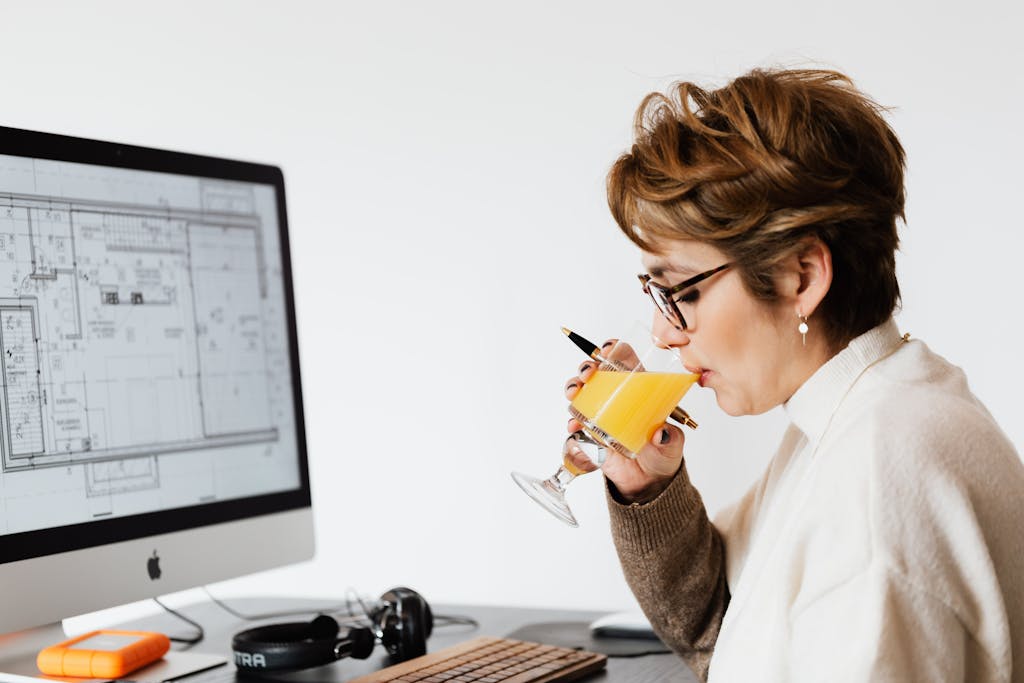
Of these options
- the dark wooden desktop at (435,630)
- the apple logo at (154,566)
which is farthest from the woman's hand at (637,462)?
the apple logo at (154,566)

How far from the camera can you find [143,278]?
4.75 feet

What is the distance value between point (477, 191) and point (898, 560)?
1299mm

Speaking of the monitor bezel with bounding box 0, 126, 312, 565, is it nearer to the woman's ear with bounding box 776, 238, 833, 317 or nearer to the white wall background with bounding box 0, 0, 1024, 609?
the white wall background with bounding box 0, 0, 1024, 609

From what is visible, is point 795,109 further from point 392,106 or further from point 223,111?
point 223,111

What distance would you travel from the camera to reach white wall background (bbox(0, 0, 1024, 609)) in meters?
1.71

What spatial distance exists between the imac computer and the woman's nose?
2.05ft

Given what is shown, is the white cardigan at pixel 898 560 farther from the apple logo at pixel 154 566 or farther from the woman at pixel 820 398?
the apple logo at pixel 154 566

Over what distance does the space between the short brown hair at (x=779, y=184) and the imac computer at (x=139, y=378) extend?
2.03 ft

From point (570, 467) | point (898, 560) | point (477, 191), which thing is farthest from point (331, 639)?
point (477, 191)

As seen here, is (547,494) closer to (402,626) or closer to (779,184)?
(402,626)

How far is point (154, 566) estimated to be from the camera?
4.65 ft

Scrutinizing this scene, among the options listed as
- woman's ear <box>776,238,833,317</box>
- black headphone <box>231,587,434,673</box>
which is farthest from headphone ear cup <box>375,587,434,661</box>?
woman's ear <box>776,238,833,317</box>

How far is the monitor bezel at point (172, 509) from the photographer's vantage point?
1304mm

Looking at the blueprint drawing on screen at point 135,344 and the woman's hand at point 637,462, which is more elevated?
the blueprint drawing on screen at point 135,344
